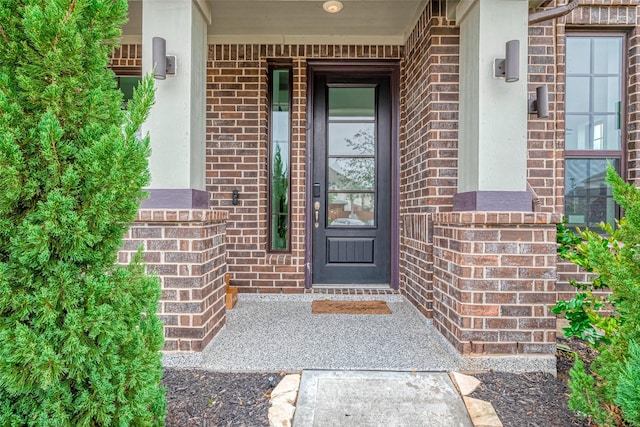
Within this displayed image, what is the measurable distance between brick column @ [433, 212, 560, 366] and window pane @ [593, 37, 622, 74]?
1962mm

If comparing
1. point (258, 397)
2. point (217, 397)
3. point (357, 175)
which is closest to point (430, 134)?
point (357, 175)

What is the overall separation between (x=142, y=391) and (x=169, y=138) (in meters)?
1.58

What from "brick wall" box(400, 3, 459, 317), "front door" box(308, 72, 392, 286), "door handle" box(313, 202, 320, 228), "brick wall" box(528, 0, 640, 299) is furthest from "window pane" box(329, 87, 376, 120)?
"brick wall" box(528, 0, 640, 299)

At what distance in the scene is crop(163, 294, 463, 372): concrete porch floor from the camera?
2.18m

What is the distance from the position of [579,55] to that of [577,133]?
0.67m

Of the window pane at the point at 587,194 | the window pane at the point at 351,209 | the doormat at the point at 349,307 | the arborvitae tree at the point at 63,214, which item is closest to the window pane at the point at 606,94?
the window pane at the point at 587,194

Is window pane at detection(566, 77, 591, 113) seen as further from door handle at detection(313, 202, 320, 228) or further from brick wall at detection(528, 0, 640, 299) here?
door handle at detection(313, 202, 320, 228)

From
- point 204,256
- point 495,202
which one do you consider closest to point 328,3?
point 495,202

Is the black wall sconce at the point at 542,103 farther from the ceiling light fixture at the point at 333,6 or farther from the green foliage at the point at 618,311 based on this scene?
the ceiling light fixture at the point at 333,6

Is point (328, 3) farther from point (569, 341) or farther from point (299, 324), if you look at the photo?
point (569, 341)

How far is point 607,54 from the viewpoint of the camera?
316cm

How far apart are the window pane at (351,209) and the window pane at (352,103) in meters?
0.82

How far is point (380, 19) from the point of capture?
3.25m

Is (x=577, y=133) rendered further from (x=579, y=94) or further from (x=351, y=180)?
(x=351, y=180)
